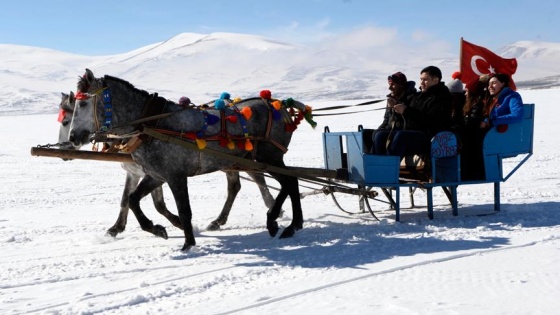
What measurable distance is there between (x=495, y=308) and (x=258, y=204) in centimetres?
624

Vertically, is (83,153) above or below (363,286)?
above

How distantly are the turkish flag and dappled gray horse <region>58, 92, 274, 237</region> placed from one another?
11.5ft

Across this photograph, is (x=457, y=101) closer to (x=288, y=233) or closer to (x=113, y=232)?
(x=288, y=233)

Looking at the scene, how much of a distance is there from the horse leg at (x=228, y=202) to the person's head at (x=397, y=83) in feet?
7.72

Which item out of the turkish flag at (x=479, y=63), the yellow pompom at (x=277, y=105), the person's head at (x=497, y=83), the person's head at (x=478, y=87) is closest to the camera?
the yellow pompom at (x=277, y=105)

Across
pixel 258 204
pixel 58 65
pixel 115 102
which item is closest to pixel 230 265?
pixel 115 102

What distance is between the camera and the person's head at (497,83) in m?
8.21

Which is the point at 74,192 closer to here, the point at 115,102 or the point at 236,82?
the point at 115,102

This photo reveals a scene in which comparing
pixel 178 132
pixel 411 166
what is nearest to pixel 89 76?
pixel 178 132

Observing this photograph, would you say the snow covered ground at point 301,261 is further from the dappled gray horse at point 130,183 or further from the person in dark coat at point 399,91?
the person in dark coat at point 399,91

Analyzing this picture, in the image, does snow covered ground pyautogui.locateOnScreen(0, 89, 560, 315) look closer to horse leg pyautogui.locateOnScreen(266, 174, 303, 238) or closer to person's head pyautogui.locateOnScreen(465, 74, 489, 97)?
horse leg pyautogui.locateOnScreen(266, 174, 303, 238)

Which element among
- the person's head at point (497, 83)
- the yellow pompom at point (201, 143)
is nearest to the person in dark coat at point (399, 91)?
the person's head at point (497, 83)

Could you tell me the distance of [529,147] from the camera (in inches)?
321

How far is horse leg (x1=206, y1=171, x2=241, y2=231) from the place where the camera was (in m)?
7.99
